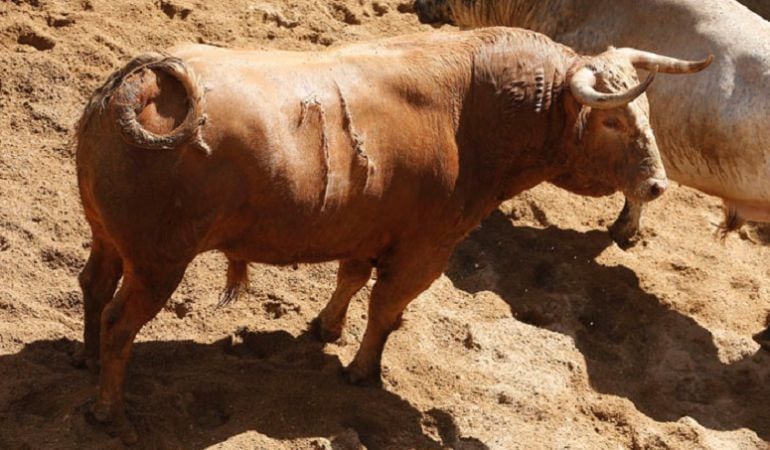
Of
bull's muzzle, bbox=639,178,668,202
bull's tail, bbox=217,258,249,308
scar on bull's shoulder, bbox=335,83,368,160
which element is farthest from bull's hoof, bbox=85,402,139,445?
bull's muzzle, bbox=639,178,668,202

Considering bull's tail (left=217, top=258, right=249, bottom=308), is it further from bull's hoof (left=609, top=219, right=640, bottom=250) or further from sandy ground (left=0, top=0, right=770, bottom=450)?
bull's hoof (left=609, top=219, right=640, bottom=250)

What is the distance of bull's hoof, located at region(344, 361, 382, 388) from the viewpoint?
5.58 meters

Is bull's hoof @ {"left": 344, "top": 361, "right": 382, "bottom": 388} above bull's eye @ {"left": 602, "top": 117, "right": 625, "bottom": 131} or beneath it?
beneath

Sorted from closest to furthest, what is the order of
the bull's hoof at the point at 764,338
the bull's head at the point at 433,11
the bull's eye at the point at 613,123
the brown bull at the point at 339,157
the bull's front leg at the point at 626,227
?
the brown bull at the point at 339,157 < the bull's eye at the point at 613,123 < the bull's hoof at the point at 764,338 < the bull's front leg at the point at 626,227 < the bull's head at the point at 433,11

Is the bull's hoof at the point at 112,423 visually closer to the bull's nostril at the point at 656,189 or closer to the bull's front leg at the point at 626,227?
→ the bull's nostril at the point at 656,189

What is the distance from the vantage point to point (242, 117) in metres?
4.55

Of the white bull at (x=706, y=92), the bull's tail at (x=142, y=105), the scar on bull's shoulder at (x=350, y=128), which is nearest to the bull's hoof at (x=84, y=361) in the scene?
the bull's tail at (x=142, y=105)

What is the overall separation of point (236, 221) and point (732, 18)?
3.74 m

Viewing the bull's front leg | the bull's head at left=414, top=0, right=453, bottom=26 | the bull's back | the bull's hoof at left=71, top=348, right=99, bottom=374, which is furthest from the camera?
the bull's head at left=414, top=0, right=453, bottom=26

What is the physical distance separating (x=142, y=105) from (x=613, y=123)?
2.05m

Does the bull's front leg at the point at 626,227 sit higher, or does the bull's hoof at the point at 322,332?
the bull's hoof at the point at 322,332

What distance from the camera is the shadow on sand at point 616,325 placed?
6.20 metres

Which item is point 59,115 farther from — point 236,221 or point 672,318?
point 672,318

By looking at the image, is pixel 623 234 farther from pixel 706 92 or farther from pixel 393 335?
pixel 393 335
